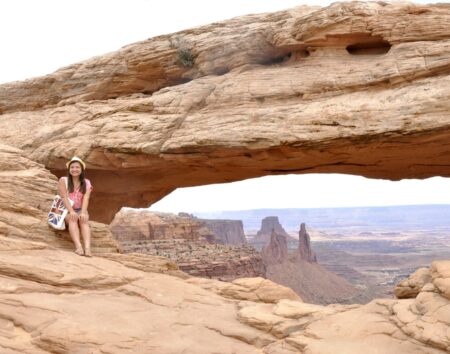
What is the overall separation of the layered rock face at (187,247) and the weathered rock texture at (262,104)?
21664mm

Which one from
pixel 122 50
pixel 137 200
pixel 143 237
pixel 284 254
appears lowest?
pixel 284 254

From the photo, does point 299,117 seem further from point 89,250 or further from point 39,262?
point 39,262

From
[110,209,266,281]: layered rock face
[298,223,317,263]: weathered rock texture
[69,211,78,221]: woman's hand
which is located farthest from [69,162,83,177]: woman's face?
[298,223,317,263]: weathered rock texture

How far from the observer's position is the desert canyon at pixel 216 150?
7.64 metres

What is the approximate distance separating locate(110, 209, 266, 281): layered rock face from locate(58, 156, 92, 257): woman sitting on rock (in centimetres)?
2716

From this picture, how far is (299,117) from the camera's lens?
1407cm

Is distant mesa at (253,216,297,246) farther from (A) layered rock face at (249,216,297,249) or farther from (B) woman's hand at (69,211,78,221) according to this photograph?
(B) woman's hand at (69,211,78,221)

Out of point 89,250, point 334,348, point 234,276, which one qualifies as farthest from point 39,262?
point 234,276

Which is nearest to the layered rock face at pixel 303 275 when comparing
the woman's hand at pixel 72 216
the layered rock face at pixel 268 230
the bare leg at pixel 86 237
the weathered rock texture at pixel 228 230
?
the weathered rock texture at pixel 228 230

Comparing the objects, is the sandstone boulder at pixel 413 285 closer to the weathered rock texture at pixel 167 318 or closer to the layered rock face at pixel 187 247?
the weathered rock texture at pixel 167 318

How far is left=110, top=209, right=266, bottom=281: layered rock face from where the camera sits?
158ft

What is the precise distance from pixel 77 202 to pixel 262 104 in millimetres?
6309

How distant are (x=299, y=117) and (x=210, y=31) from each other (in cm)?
527

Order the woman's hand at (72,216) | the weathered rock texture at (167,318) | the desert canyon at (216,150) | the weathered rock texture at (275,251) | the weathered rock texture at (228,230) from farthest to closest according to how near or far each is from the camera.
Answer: the weathered rock texture at (228,230) < the weathered rock texture at (275,251) < the woman's hand at (72,216) < the desert canyon at (216,150) < the weathered rock texture at (167,318)
